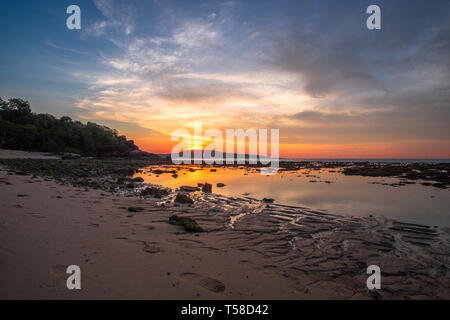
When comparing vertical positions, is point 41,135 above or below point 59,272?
above

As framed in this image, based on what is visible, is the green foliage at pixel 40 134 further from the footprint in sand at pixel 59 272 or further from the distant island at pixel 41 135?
the footprint in sand at pixel 59 272

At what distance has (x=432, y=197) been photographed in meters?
12.2

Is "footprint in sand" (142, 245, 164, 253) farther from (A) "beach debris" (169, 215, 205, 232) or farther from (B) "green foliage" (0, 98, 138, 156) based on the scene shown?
(B) "green foliage" (0, 98, 138, 156)

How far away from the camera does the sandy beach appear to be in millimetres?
3307

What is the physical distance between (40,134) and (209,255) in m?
80.3

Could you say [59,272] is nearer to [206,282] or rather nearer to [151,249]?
[151,249]

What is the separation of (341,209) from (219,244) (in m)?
7.03

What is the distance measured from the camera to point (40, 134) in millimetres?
62344

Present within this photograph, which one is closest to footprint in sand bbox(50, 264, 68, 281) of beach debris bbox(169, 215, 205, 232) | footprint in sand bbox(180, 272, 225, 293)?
footprint in sand bbox(180, 272, 225, 293)

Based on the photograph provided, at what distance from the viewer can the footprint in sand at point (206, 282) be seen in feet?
11.4

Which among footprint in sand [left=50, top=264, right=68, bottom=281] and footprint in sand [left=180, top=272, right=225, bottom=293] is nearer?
footprint in sand [left=50, top=264, right=68, bottom=281]

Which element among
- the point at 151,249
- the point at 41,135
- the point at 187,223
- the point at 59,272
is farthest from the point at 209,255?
the point at 41,135

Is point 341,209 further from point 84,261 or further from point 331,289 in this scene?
point 84,261
